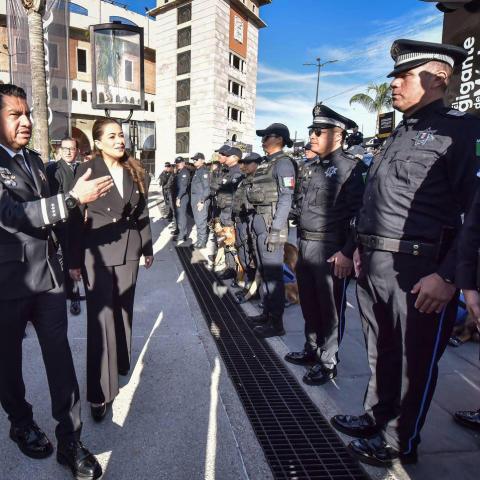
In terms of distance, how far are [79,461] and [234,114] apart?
119 feet

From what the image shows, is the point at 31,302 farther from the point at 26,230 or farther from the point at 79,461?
the point at 79,461

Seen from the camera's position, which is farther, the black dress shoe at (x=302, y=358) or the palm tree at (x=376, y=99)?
the palm tree at (x=376, y=99)

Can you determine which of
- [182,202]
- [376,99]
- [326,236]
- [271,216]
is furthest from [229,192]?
[376,99]

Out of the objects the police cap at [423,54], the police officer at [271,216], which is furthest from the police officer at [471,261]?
the police officer at [271,216]

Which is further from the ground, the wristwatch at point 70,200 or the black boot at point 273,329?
the wristwatch at point 70,200

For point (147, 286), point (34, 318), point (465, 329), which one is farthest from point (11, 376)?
point (465, 329)

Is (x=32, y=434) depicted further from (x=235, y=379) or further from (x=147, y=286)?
(x=147, y=286)

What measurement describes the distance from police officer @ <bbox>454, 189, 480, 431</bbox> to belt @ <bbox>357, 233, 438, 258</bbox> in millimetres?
363

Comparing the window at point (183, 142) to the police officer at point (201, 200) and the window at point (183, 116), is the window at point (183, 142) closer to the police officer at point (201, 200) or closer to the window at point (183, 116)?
the window at point (183, 116)

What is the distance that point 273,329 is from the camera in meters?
3.92

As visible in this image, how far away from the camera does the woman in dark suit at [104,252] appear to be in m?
2.39

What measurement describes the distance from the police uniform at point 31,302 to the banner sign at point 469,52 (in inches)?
181

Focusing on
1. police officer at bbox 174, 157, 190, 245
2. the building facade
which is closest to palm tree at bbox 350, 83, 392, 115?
the building facade

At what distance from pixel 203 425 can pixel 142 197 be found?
1670mm
